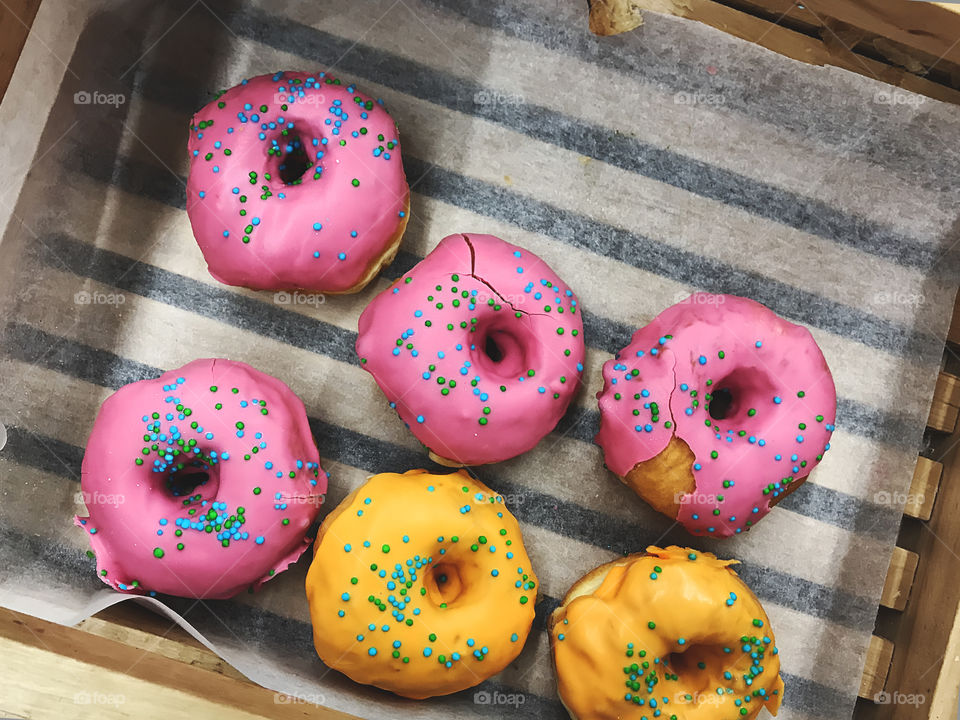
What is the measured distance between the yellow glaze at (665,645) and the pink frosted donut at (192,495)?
0.71 meters

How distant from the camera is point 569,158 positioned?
211cm

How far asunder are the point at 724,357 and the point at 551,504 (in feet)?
1.87

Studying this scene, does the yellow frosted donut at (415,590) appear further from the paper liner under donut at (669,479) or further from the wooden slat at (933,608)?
the wooden slat at (933,608)

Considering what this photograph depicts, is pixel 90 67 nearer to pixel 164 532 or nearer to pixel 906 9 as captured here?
pixel 164 532

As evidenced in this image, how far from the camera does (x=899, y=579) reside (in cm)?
204

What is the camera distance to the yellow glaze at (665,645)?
1.79 metres

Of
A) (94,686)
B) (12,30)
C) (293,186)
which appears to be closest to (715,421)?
(293,186)

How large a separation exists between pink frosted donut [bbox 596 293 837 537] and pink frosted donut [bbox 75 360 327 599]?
0.79 metres

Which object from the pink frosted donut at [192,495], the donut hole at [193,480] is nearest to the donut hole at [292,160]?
the pink frosted donut at [192,495]

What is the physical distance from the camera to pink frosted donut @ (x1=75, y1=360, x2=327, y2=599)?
1.83 meters

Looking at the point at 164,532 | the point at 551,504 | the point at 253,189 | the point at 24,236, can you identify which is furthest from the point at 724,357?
the point at 24,236

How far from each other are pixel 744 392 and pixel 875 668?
78 centimetres

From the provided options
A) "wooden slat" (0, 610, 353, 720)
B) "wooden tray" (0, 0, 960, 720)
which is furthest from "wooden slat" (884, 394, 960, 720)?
"wooden slat" (0, 610, 353, 720)

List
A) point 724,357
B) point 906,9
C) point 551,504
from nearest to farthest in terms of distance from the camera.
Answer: point 906,9, point 724,357, point 551,504
